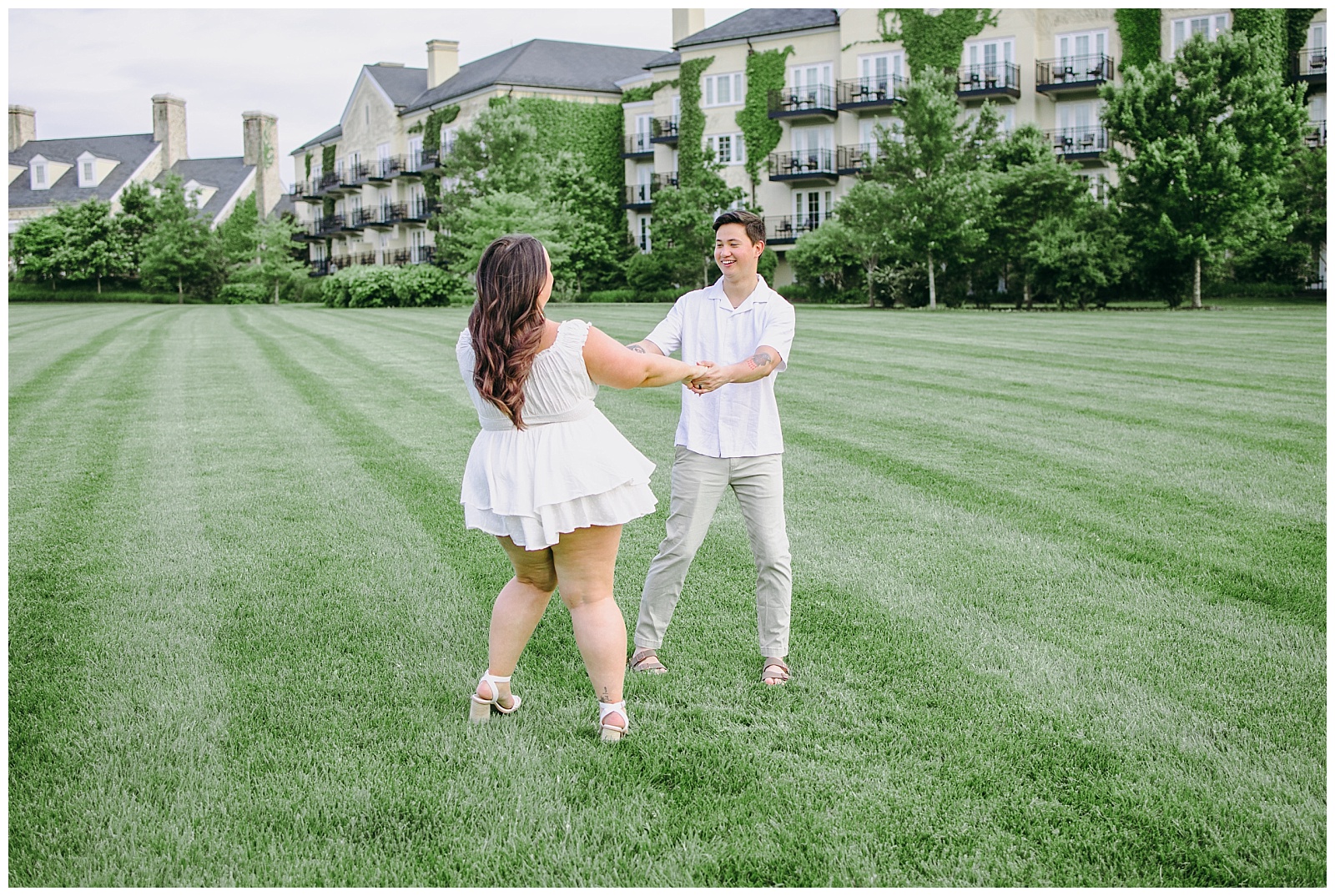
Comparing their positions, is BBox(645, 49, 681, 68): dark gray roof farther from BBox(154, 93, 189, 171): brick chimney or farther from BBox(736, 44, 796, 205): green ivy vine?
BBox(154, 93, 189, 171): brick chimney

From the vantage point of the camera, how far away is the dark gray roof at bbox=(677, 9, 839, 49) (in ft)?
138

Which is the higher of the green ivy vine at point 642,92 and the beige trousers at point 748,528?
the green ivy vine at point 642,92

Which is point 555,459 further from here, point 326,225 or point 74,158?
point 74,158

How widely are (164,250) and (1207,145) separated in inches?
1670

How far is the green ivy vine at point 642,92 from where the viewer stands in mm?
47031

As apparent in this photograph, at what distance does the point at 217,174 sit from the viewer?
220ft

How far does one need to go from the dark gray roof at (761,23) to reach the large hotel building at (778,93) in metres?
0.07

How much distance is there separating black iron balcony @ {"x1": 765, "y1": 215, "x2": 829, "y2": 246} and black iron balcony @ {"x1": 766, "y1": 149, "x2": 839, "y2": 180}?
1635 millimetres

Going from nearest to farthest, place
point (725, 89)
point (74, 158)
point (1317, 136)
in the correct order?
point (1317, 136) < point (725, 89) < point (74, 158)

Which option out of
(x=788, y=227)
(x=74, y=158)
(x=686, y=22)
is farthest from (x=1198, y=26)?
(x=74, y=158)

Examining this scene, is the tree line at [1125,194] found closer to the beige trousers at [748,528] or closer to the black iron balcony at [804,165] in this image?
the black iron balcony at [804,165]

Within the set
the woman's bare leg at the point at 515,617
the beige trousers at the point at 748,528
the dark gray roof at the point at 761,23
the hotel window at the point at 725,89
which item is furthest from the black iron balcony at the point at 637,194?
the woman's bare leg at the point at 515,617

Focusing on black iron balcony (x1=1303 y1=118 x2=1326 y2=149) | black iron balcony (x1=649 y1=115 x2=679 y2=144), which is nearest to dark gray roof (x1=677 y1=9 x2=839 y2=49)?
black iron balcony (x1=649 y1=115 x2=679 y2=144)

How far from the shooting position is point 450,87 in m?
52.3
